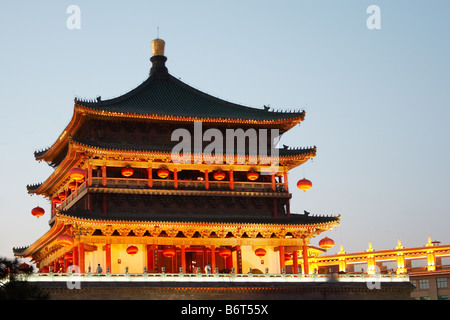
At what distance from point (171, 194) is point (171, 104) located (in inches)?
309

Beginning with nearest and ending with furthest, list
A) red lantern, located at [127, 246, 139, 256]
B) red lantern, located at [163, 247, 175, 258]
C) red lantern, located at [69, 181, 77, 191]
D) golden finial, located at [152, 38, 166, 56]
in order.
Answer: red lantern, located at [127, 246, 139, 256], red lantern, located at [163, 247, 175, 258], red lantern, located at [69, 181, 77, 191], golden finial, located at [152, 38, 166, 56]

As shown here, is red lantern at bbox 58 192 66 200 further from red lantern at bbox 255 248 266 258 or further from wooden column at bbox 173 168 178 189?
red lantern at bbox 255 248 266 258

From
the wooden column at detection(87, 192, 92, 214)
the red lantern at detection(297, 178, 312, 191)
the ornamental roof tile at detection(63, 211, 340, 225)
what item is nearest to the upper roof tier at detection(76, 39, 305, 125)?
the red lantern at detection(297, 178, 312, 191)

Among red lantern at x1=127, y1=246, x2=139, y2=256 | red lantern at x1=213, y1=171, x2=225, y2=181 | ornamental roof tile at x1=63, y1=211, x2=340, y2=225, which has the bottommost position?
red lantern at x1=127, y1=246, x2=139, y2=256

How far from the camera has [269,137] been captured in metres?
54.9

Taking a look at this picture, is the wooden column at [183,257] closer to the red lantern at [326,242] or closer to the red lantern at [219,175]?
the red lantern at [219,175]

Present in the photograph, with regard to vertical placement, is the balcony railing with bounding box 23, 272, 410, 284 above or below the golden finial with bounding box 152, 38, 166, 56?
below

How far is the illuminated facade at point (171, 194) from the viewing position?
159ft

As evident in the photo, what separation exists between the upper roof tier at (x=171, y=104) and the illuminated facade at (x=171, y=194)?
0.10 m

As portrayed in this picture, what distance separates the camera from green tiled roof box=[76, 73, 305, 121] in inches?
2052

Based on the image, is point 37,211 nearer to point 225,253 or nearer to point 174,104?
point 174,104

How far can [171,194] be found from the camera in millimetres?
50188

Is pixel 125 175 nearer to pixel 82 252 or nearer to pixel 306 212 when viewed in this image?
pixel 82 252
